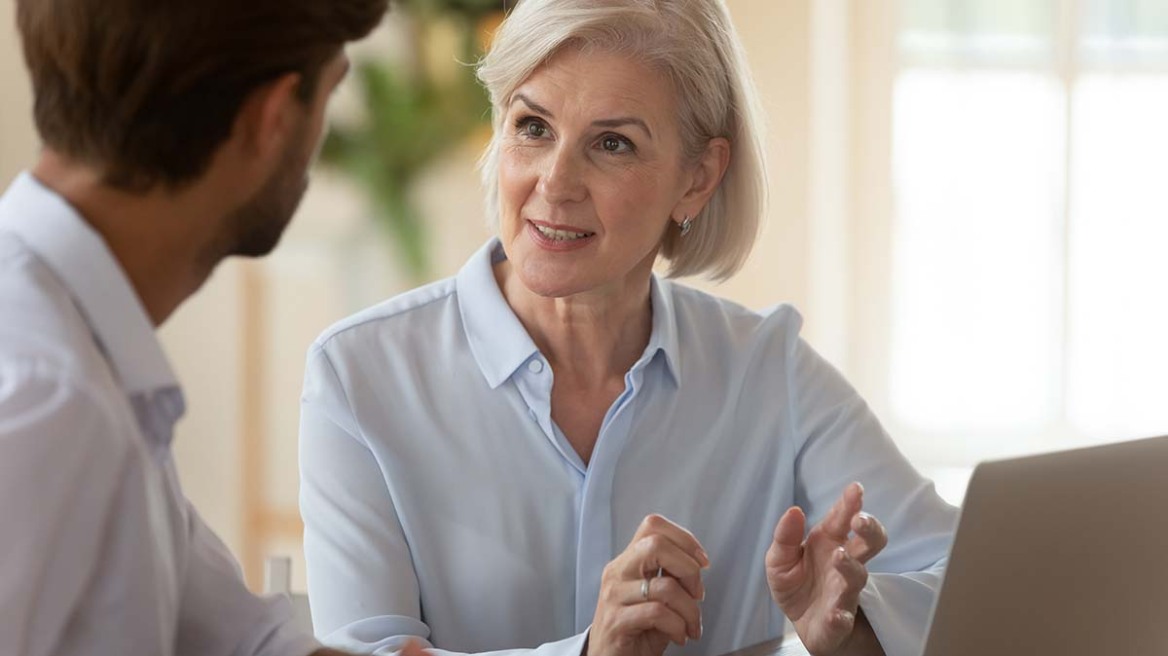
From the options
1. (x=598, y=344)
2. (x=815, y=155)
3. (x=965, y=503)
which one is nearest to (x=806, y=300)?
(x=815, y=155)

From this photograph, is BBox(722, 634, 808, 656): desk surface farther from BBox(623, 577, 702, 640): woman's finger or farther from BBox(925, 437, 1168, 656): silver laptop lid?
BBox(925, 437, 1168, 656): silver laptop lid

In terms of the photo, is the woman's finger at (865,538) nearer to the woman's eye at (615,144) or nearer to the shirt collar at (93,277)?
the woman's eye at (615,144)

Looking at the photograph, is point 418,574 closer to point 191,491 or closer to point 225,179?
point 225,179

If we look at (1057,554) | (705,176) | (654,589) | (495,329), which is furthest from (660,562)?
(705,176)

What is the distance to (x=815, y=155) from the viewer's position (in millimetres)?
4738

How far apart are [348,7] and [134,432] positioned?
0.34 meters

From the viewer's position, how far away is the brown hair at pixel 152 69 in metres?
0.95

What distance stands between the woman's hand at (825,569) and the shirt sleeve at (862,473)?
18 centimetres

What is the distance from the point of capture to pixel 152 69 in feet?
3.15

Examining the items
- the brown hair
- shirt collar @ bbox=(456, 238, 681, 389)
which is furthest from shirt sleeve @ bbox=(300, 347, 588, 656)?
the brown hair

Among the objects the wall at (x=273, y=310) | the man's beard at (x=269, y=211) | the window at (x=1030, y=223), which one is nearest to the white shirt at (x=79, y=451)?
the man's beard at (x=269, y=211)

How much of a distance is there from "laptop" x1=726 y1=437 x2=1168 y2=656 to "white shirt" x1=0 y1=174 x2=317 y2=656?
24.6 inches

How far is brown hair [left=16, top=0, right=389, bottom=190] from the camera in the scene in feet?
3.12

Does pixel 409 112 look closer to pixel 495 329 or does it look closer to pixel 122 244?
→ pixel 495 329
